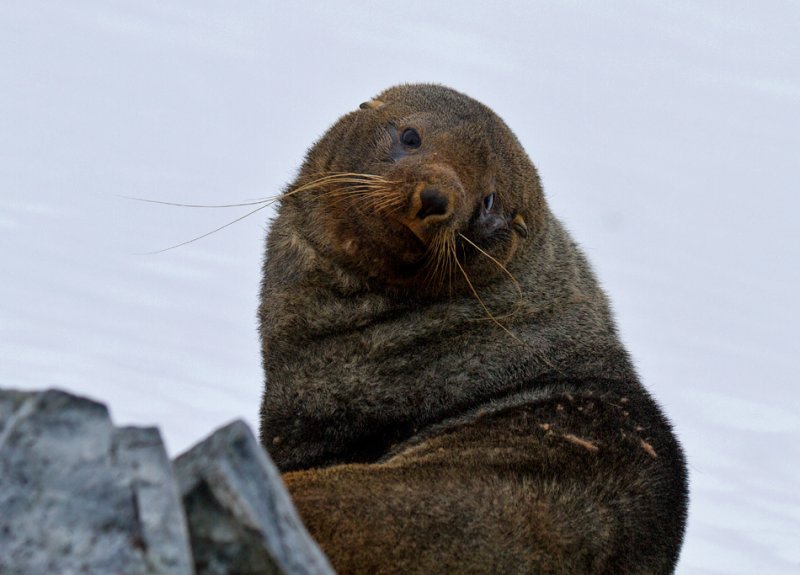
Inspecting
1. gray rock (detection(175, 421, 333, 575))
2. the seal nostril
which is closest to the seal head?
the seal nostril

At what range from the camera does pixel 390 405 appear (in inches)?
305

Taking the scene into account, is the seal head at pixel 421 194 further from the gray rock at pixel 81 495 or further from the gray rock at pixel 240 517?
the gray rock at pixel 81 495

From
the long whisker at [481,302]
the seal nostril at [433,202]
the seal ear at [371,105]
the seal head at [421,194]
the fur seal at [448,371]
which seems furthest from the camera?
the seal ear at [371,105]

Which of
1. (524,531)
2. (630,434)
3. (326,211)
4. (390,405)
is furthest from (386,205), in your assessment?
(524,531)

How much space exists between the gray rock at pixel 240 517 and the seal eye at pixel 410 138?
5095 millimetres

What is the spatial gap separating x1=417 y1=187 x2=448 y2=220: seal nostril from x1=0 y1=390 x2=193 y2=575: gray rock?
4297 mm

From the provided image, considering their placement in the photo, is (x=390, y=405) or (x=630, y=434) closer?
(x=630, y=434)

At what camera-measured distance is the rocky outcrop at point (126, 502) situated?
10.9 ft

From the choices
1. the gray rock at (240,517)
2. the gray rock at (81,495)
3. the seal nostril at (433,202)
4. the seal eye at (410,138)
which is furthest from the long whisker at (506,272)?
the gray rock at (81,495)

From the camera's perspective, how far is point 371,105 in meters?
9.45

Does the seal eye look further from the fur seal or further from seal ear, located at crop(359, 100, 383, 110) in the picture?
seal ear, located at crop(359, 100, 383, 110)

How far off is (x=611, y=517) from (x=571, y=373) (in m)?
1.68

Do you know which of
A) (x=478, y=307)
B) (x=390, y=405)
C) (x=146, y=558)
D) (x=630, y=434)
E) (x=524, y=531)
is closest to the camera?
(x=146, y=558)

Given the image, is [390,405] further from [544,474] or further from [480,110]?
[480,110]
